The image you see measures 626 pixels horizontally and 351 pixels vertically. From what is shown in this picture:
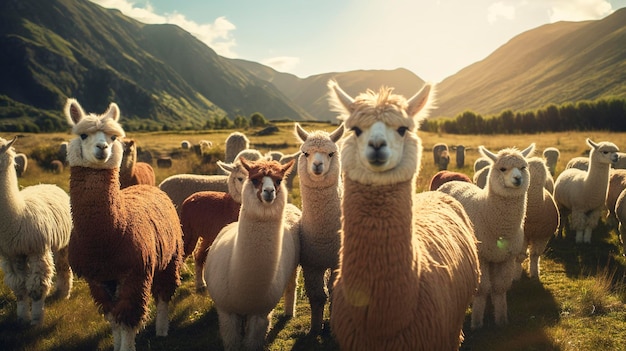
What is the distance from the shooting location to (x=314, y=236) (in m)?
5.22

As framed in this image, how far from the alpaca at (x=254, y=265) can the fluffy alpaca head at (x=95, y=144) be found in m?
1.39

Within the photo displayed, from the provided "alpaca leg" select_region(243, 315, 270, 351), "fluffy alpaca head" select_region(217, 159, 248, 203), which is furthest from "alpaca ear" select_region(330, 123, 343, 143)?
"alpaca leg" select_region(243, 315, 270, 351)

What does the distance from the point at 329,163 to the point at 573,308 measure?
166 inches

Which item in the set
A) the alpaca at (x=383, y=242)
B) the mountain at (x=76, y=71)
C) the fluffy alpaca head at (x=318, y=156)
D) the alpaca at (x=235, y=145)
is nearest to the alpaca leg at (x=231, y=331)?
the alpaca at (x=383, y=242)

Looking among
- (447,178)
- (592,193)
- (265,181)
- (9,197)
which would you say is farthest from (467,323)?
(9,197)

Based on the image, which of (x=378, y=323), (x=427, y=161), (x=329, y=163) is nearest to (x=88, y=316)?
→ (x=329, y=163)

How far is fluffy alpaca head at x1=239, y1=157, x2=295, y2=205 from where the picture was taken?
13.4 ft

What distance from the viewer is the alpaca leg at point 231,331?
432cm

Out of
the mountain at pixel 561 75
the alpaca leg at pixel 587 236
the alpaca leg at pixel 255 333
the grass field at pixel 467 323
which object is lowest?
the grass field at pixel 467 323

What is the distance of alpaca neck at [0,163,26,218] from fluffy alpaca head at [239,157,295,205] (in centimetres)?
334

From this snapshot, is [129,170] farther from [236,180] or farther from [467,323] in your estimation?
[467,323]

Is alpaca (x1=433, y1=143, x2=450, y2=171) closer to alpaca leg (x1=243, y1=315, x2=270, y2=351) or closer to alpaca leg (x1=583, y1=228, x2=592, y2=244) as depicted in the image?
alpaca leg (x1=583, y1=228, x2=592, y2=244)

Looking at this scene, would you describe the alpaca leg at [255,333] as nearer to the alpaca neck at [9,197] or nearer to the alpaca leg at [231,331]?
the alpaca leg at [231,331]

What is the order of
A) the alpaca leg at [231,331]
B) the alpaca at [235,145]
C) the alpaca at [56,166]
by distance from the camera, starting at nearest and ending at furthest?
the alpaca leg at [231,331]
the alpaca at [235,145]
the alpaca at [56,166]
